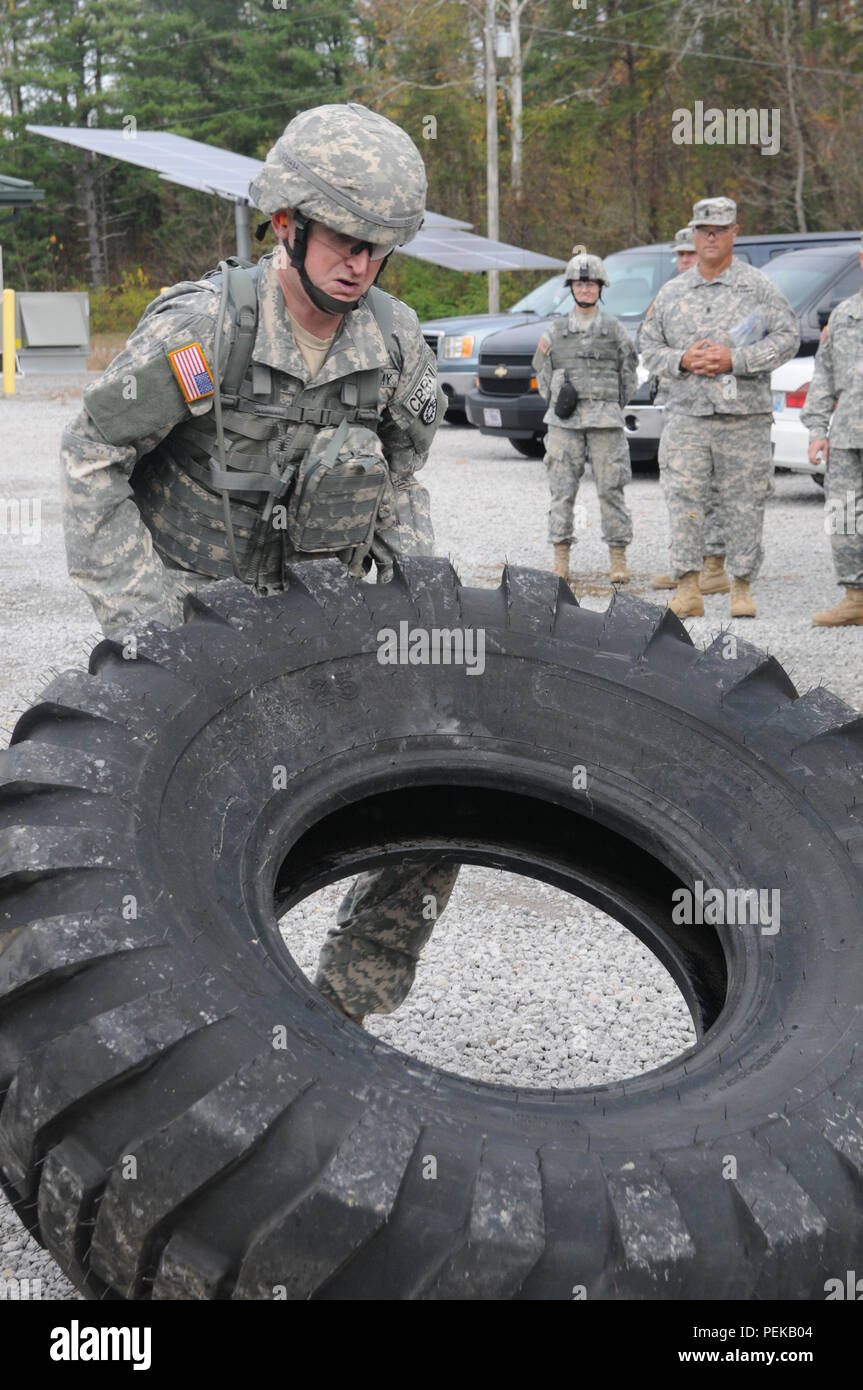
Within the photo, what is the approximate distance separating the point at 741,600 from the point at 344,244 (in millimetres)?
5566

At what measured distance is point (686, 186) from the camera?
2980cm

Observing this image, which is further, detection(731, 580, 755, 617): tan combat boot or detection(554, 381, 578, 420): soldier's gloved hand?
detection(554, 381, 578, 420): soldier's gloved hand

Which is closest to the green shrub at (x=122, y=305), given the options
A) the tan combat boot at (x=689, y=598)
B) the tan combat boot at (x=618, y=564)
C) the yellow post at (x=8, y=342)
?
the yellow post at (x=8, y=342)

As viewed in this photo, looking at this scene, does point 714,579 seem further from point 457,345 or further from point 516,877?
point 457,345

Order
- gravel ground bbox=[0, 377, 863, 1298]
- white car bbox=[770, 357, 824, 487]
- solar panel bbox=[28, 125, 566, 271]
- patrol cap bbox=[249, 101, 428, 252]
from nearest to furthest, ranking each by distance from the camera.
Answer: patrol cap bbox=[249, 101, 428, 252]
gravel ground bbox=[0, 377, 863, 1298]
white car bbox=[770, 357, 824, 487]
solar panel bbox=[28, 125, 566, 271]

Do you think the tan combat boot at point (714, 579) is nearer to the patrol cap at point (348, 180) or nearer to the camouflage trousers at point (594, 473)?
the camouflage trousers at point (594, 473)

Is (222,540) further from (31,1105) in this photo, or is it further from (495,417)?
(495,417)

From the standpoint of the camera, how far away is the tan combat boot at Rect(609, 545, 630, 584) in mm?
8891

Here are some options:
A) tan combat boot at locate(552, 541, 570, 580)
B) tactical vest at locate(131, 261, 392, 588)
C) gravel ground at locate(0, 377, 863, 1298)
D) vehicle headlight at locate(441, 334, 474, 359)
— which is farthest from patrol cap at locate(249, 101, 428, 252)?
vehicle headlight at locate(441, 334, 474, 359)

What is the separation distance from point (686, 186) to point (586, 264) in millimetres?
22908

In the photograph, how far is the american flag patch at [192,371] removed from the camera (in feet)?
9.09

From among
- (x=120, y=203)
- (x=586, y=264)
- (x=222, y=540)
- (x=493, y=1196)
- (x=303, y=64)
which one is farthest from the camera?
(x=120, y=203)

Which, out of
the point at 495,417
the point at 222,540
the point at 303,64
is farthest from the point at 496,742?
the point at 303,64

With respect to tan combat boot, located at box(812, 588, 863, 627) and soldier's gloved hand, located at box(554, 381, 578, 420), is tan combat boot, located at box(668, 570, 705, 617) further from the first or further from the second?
soldier's gloved hand, located at box(554, 381, 578, 420)
